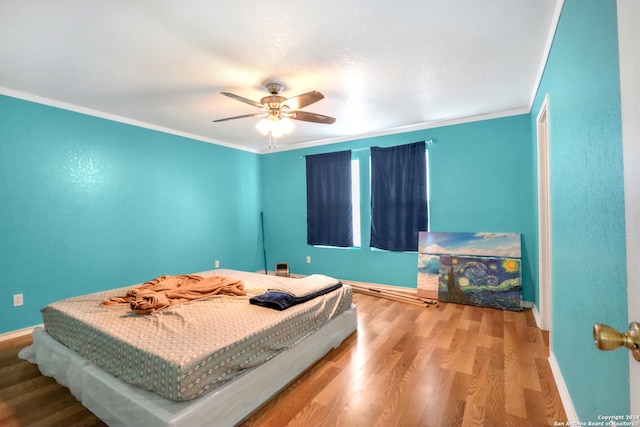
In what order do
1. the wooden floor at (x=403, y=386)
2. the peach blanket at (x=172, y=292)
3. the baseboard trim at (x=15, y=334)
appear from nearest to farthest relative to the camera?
1. the wooden floor at (x=403, y=386)
2. the peach blanket at (x=172, y=292)
3. the baseboard trim at (x=15, y=334)

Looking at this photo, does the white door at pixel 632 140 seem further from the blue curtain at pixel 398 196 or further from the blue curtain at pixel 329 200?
the blue curtain at pixel 329 200

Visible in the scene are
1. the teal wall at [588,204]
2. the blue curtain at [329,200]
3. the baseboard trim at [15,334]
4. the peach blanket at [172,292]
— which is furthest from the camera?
the blue curtain at [329,200]

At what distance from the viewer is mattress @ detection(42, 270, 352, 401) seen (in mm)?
1488

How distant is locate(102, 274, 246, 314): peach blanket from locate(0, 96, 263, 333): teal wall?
1.29 metres

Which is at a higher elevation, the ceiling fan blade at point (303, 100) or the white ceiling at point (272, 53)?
the white ceiling at point (272, 53)

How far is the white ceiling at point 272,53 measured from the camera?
1747 millimetres

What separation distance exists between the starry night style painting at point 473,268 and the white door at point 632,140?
3305 millimetres

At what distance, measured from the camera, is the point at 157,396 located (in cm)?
149

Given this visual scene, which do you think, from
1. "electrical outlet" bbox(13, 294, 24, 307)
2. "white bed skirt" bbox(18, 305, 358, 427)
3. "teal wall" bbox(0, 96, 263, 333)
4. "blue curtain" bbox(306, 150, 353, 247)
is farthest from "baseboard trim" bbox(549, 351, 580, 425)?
"electrical outlet" bbox(13, 294, 24, 307)

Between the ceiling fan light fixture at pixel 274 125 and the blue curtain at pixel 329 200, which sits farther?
the blue curtain at pixel 329 200

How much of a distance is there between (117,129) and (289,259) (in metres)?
3.20

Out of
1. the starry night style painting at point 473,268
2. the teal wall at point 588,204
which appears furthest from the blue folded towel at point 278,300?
the starry night style painting at point 473,268

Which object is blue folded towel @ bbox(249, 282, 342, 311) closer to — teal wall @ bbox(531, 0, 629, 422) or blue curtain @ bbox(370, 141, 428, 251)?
teal wall @ bbox(531, 0, 629, 422)

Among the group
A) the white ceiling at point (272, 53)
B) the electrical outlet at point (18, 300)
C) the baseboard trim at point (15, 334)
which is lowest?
the baseboard trim at point (15, 334)
